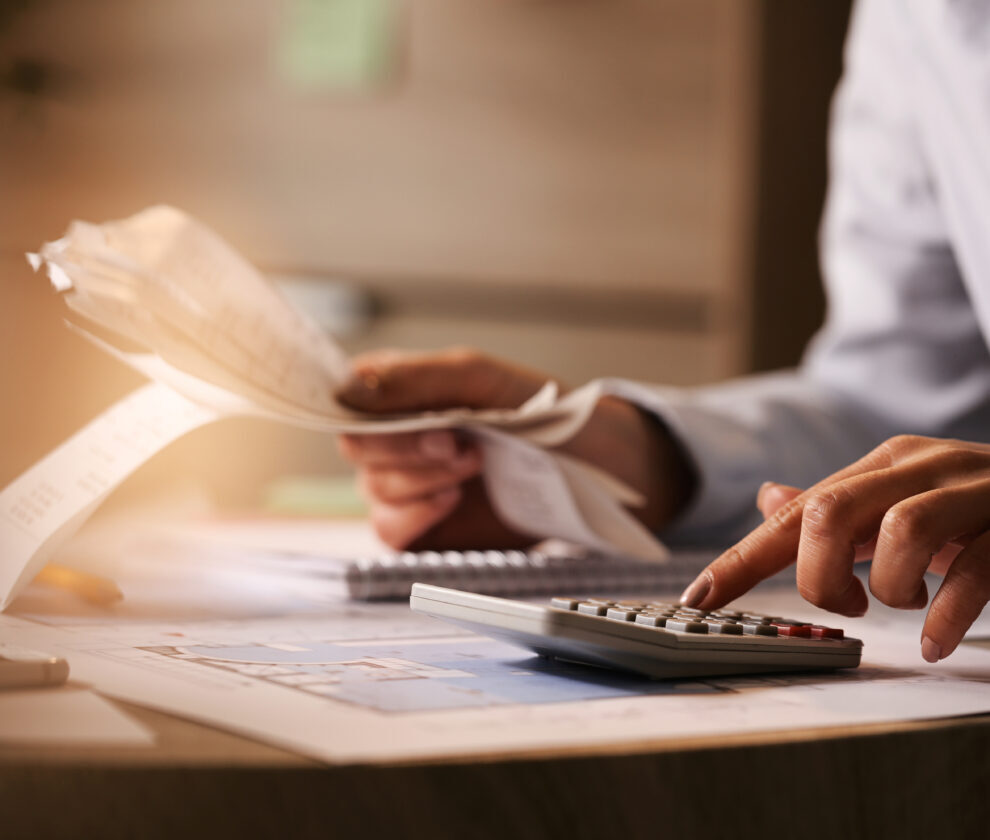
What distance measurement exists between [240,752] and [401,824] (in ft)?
0.13

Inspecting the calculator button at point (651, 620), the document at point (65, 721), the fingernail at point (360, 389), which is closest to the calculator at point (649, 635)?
the calculator button at point (651, 620)

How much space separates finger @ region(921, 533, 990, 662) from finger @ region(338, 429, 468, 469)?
34 centimetres

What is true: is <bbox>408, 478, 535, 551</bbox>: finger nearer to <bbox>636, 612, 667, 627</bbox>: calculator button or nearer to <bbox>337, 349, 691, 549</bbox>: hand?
<bbox>337, 349, 691, 549</bbox>: hand

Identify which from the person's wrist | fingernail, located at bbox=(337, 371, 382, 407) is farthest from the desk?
the person's wrist

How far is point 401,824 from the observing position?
231mm

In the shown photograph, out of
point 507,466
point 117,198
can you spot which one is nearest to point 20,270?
point 117,198

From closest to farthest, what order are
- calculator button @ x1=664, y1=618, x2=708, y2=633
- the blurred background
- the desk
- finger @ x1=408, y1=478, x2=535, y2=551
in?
the desk → calculator button @ x1=664, y1=618, x2=708, y2=633 → finger @ x1=408, y1=478, x2=535, y2=551 → the blurred background

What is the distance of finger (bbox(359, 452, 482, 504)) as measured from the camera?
680 millimetres

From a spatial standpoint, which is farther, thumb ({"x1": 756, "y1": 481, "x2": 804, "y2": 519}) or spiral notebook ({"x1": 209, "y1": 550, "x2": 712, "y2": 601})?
spiral notebook ({"x1": 209, "y1": 550, "x2": 712, "y2": 601})

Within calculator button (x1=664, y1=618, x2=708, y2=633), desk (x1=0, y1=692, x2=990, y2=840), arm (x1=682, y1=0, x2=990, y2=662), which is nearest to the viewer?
desk (x1=0, y1=692, x2=990, y2=840)

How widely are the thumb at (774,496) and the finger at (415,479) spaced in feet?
0.86

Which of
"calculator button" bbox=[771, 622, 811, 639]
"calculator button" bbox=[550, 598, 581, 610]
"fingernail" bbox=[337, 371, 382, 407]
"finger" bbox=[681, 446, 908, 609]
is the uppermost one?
"fingernail" bbox=[337, 371, 382, 407]

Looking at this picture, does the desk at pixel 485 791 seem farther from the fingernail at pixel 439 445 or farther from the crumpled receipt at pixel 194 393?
the fingernail at pixel 439 445

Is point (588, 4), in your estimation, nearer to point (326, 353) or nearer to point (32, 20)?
point (32, 20)
